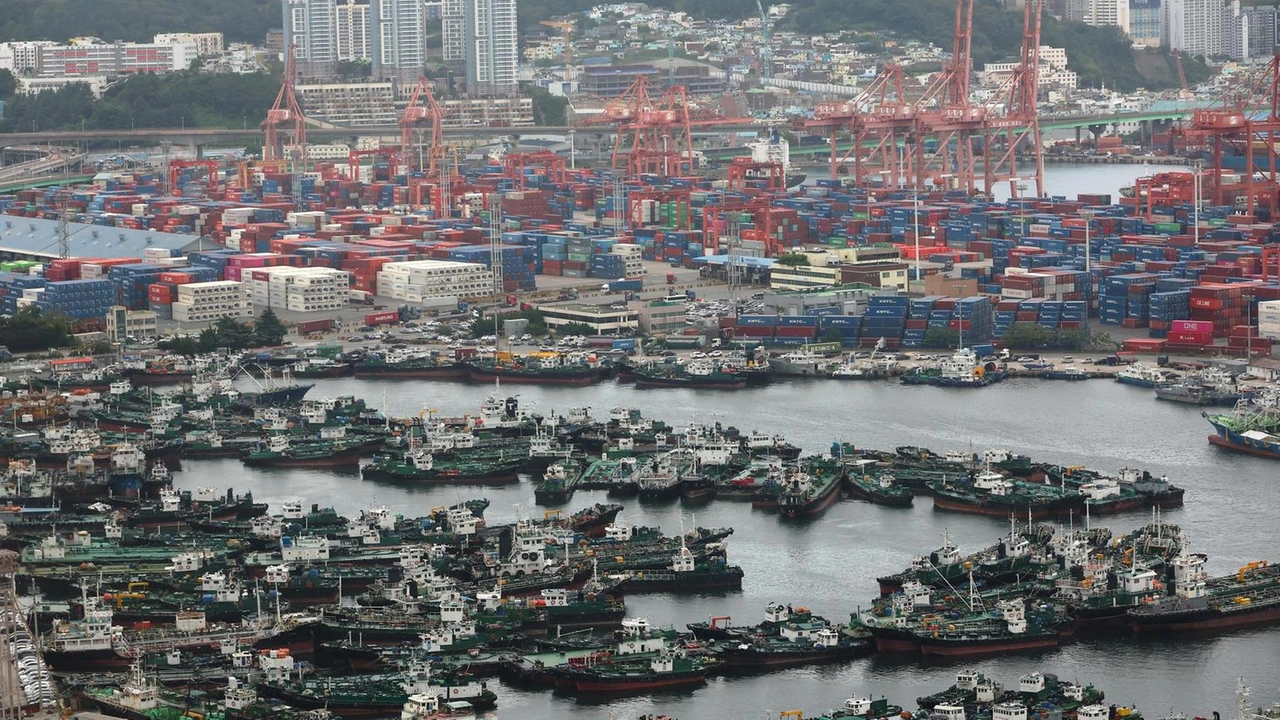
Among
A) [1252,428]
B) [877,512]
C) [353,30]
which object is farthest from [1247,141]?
[353,30]

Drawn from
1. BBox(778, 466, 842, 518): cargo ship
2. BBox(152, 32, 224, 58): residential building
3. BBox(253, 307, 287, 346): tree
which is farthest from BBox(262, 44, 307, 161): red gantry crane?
BBox(778, 466, 842, 518): cargo ship

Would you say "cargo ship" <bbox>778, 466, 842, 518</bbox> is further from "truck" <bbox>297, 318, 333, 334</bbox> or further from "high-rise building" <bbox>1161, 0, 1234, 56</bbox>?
"high-rise building" <bbox>1161, 0, 1234, 56</bbox>

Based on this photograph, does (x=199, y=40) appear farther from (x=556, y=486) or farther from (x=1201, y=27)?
(x=556, y=486)

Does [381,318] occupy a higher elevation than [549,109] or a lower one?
lower

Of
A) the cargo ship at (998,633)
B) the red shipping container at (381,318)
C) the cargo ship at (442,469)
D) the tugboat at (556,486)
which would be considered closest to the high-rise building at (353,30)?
the red shipping container at (381,318)

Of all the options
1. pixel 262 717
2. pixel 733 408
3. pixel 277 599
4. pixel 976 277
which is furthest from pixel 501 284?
pixel 262 717
